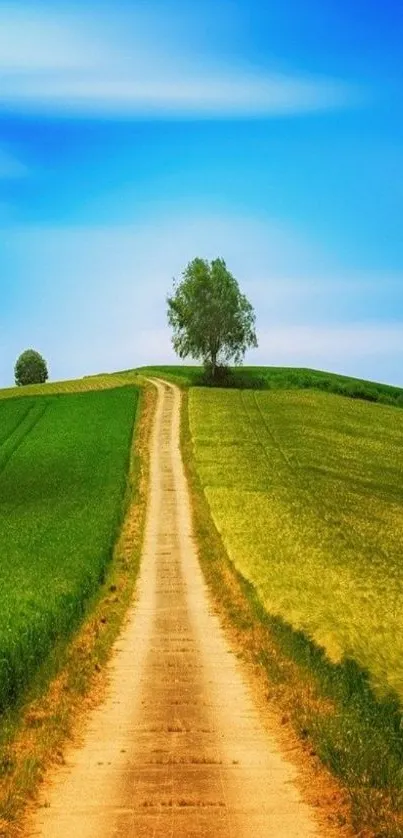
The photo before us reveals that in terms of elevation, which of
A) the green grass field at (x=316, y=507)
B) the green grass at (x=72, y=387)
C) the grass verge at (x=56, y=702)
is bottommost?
the grass verge at (x=56, y=702)

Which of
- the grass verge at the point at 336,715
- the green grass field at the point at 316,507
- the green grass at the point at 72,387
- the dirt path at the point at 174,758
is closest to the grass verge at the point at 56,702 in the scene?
the dirt path at the point at 174,758

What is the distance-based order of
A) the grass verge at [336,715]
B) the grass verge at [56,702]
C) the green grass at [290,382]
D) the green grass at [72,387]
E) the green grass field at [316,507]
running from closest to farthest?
1. the grass verge at [336,715]
2. the grass verge at [56,702]
3. the green grass field at [316,507]
4. the green grass at [72,387]
5. the green grass at [290,382]

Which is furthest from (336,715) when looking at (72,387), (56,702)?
(72,387)

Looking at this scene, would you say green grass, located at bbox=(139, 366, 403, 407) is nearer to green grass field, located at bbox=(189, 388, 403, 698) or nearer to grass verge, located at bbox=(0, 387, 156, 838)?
green grass field, located at bbox=(189, 388, 403, 698)

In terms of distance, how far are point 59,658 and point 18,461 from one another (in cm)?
4443

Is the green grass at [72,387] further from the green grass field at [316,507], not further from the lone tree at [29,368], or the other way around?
Answer: the lone tree at [29,368]

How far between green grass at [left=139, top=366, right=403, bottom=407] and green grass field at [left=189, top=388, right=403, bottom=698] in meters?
12.8

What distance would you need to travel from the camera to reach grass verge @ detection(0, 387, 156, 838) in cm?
1360

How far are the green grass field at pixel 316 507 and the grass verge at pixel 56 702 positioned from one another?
450cm

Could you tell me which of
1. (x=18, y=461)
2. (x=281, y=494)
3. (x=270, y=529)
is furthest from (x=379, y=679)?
(x=18, y=461)

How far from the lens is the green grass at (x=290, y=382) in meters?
114

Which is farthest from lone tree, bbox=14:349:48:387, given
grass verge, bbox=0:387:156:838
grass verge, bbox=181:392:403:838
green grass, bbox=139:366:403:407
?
grass verge, bbox=181:392:403:838

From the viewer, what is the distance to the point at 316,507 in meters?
47.6

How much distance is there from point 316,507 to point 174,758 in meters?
33.4
